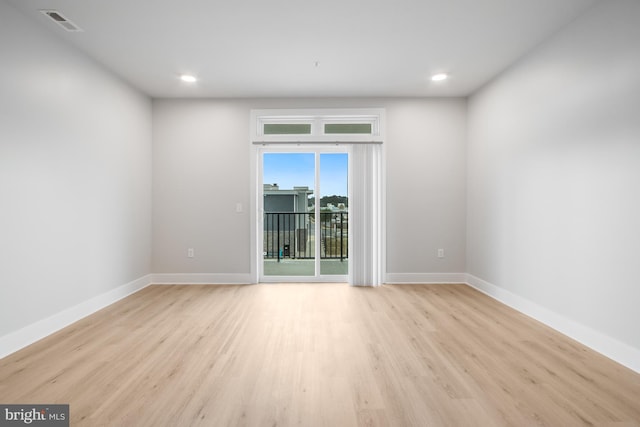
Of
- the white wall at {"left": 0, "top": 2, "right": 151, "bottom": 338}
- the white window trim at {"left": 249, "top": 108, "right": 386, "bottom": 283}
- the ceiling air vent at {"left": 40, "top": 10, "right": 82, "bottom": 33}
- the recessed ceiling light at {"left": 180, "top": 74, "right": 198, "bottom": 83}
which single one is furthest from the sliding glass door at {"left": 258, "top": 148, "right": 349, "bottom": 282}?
the ceiling air vent at {"left": 40, "top": 10, "right": 82, "bottom": 33}

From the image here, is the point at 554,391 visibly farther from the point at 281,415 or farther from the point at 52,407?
the point at 52,407

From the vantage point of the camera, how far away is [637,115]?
2.18m

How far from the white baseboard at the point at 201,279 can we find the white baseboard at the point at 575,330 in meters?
3.23

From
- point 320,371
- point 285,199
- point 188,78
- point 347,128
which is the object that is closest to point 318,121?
point 347,128

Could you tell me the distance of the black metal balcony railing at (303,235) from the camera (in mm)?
4812

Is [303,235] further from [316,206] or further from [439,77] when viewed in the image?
[439,77]

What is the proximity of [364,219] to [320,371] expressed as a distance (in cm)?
265

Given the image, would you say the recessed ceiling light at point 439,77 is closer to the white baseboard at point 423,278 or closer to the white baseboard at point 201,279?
the white baseboard at point 423,278

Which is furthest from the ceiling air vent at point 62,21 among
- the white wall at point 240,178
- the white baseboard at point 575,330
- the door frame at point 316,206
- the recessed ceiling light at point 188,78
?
the white baseboard at point 575,330

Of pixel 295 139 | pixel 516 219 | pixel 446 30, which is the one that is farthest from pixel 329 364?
pixel 295 139

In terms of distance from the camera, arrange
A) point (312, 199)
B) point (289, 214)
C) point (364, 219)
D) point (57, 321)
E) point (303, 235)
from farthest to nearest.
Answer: point (303, 235)
point (289, 214)
point (312, 199)
point (364, 219)
point (57, 321)

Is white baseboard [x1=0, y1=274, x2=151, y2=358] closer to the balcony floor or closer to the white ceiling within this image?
the balcony floor

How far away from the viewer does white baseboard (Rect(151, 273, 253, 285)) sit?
4.53 metres

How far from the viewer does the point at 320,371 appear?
2127mm
